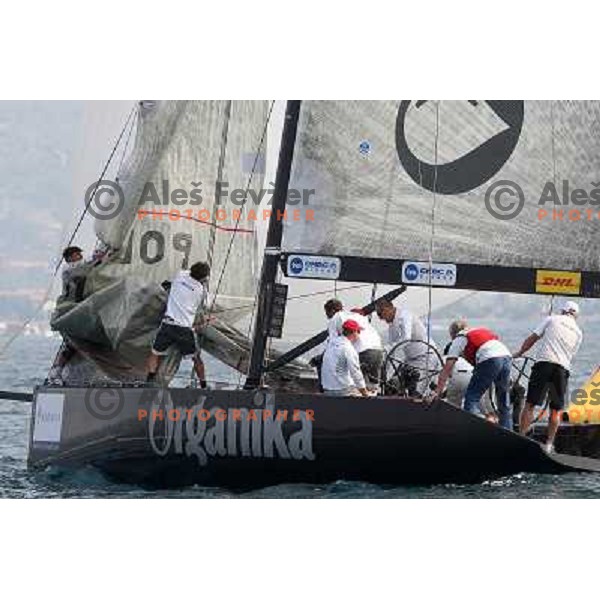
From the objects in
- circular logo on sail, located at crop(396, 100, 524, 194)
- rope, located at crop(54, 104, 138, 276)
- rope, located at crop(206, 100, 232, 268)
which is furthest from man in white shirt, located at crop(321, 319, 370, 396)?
rope, located at crop(54, 104, 138, 276)

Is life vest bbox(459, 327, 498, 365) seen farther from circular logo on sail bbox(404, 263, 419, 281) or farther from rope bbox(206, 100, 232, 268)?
rope bbox(206, 100, 232, 268)

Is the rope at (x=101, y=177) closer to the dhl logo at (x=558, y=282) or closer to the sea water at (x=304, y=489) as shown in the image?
the sea water at (x=304, y=489)

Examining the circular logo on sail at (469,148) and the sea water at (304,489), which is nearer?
the sea water at (304,489)

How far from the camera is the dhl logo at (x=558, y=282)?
13.5m

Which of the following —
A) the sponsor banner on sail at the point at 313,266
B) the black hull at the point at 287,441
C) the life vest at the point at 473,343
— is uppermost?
the sponsor banner on sail at the point at 313,266

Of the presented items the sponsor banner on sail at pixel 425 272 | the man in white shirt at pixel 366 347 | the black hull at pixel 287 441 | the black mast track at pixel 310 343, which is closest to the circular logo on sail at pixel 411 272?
the sponsor banner on sail at pixel 425 272

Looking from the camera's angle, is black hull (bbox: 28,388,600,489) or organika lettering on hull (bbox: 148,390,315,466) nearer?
black hull (bbox: 28,388,600,489)

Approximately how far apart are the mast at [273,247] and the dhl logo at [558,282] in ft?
5.20

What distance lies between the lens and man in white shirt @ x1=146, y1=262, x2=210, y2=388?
43.8ft

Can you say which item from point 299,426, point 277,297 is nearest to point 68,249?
point 277,297

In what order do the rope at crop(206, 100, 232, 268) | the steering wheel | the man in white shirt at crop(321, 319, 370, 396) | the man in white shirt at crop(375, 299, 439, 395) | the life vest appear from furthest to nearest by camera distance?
the rope at crop(206, 100, 232, 268) < the man in white shirt at crop(375, 299, 439, 395) < the steering wheel < the life vest < the man in white shirt at crop(321, 319, 370, 396)

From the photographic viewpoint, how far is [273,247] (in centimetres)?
1349

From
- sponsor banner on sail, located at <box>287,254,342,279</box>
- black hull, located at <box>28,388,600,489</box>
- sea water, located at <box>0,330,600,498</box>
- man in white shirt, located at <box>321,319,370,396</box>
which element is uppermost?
sponsor banner on sail, located at <box>287,254,342,279</box>

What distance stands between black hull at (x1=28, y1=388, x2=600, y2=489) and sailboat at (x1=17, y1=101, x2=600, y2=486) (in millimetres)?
11
